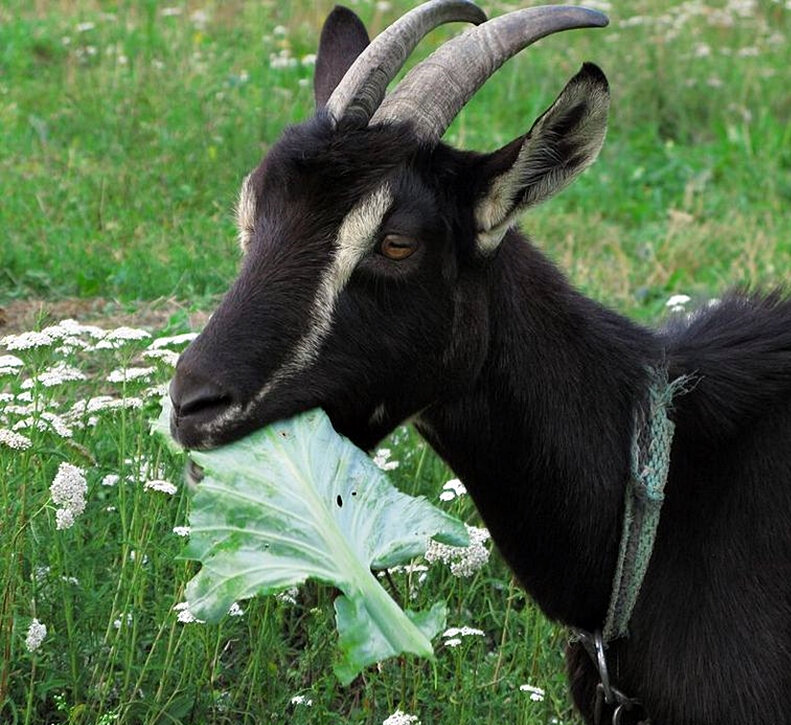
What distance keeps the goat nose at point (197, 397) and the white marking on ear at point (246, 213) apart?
1.74 feet

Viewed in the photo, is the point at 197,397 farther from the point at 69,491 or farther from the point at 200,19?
the point at 200,19

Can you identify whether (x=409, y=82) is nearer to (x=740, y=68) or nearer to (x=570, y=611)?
(x=570, y=611)

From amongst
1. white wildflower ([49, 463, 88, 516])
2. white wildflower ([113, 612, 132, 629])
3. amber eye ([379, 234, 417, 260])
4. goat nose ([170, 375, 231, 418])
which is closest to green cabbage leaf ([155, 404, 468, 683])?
goat nose ([170, 375, 231, 418])

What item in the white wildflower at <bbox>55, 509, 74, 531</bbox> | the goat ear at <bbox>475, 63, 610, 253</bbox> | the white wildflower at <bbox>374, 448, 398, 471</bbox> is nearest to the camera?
the goat ear at <bbox>475, 63, 610, 253</bbox>

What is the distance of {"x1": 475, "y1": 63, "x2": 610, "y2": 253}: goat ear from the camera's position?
365 cm

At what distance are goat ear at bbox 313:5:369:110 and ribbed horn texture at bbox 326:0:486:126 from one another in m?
0.36

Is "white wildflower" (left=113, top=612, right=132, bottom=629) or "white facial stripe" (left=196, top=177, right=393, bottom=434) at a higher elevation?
"white facial stripe" (left=196, top=177, right=393, bottom=434)

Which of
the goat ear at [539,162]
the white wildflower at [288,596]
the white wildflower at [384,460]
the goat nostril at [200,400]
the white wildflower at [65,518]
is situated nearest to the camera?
the goat nostril at [200,400]

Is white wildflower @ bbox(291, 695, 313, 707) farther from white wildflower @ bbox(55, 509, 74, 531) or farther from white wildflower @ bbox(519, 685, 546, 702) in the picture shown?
white wildflower @ bbox(55, 509, 74, 531)

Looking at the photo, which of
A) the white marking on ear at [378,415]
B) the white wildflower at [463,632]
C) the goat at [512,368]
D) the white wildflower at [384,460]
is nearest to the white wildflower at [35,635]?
the goat at [512,368]

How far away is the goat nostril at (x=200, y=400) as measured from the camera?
10.9 ft

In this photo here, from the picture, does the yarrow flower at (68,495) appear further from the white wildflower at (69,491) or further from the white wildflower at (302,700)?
the white wildflower at (302,700)

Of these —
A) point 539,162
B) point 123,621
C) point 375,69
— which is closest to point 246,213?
point 375,69

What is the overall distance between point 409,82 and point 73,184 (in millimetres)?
4354
